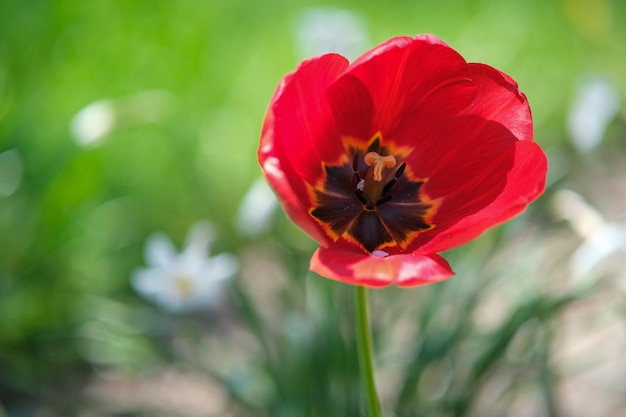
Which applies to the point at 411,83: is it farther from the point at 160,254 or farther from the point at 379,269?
Answer: the point at 160,254

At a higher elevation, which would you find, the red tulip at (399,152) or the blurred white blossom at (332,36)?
the blurred white blossom at (332,36)

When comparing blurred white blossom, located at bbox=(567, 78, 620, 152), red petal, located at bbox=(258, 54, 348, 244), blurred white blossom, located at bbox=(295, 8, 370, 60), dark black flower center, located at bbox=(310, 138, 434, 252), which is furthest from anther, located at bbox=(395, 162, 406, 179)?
blurred white blossom, located at bbox=(295, 8, 370, 60)

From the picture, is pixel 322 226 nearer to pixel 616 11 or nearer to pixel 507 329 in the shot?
pixel 507 329

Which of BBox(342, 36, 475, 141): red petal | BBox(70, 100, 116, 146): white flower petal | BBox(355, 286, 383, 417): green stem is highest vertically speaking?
BBox(70, 100, 116, 146): white flower petal

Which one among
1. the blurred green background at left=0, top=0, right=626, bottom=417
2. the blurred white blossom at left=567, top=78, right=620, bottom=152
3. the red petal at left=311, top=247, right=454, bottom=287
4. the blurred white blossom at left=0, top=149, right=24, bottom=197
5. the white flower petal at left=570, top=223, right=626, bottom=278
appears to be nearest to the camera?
the red petal at left=311, top=247, right=454, bottom=287

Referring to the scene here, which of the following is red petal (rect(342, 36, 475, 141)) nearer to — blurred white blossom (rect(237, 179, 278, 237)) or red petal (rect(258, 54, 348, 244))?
red petal (rect(258, 54, 348, 244))

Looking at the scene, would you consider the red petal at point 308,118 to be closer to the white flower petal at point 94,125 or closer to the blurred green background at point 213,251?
the blurred green background at point 213,251

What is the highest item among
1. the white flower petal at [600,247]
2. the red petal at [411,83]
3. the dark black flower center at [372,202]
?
the white flower petal at [600,247]

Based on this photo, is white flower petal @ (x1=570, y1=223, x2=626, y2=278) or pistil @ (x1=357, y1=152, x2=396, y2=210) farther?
white flower petal @ (x1=570, y1=223, x2=626, y2=278)

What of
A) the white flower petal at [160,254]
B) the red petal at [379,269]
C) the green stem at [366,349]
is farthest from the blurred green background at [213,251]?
the red petal at [379,269]
